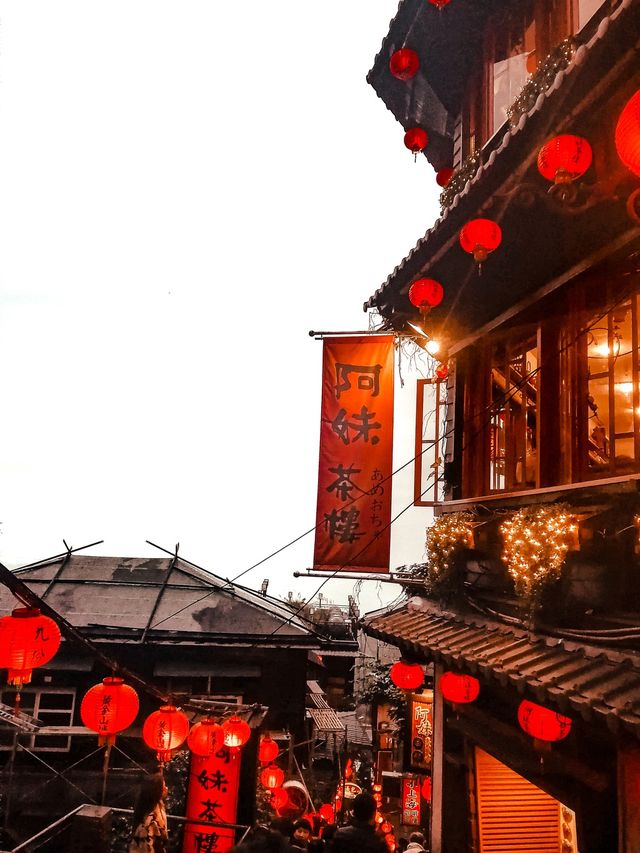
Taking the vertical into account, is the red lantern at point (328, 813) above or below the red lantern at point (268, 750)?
below

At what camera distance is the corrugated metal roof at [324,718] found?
2641 cm

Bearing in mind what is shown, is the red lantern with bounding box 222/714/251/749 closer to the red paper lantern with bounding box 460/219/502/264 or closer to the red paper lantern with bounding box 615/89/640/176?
the red paper lantern with bounding box 460/219/502/264

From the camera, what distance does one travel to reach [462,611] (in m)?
9.47

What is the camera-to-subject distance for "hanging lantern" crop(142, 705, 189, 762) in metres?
11.3

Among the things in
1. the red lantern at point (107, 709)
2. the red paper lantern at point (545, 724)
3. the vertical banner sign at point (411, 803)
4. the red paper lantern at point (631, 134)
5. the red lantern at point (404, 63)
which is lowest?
the vertical banner sign at point (411, 803)

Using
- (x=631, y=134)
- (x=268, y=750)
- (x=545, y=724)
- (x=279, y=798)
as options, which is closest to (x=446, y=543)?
(x=545, y=724)

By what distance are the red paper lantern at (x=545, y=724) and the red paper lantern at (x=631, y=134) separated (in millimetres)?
6150

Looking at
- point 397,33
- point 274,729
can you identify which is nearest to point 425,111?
point 397,33

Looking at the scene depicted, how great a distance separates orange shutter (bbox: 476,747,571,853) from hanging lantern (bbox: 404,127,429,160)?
43.0ft

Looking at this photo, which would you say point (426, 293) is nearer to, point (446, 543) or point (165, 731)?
point (446, 543)

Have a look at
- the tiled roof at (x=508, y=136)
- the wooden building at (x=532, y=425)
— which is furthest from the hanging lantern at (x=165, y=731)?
the tiled roof at (x=508, y=136)

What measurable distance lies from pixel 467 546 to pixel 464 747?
3.78 metres

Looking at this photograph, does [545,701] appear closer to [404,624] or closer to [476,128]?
[404,624]

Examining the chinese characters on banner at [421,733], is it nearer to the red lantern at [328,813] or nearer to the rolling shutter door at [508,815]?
the red lantern at [328,813]
